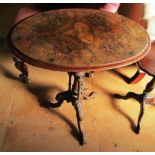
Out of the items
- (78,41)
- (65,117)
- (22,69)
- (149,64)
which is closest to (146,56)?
(149,64)

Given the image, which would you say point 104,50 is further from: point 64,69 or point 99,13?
point 99,13

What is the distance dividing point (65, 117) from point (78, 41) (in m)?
0.83

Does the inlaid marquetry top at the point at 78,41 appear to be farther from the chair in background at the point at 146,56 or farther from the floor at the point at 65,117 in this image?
the floor at the point at 65,117

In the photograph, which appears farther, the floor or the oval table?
the floor

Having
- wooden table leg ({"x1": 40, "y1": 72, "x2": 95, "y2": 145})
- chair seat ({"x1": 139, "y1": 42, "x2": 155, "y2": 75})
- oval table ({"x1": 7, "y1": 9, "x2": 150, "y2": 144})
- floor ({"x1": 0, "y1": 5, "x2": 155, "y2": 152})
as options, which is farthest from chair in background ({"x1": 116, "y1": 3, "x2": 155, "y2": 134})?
wooden table leg ({"x1": 40, "y1": 72, "x2": 95, "y2": 145})

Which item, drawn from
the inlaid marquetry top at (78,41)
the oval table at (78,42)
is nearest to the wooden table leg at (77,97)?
the oval table at (78,42)

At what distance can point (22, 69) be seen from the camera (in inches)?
94.2

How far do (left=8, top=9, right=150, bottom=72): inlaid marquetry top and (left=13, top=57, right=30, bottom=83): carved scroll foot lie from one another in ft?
1.93

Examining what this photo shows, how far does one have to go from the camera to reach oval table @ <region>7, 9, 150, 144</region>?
1424mm

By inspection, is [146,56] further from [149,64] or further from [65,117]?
[65,117]

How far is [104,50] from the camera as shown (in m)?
1.51

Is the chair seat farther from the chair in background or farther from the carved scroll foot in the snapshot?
the carved scroll foot

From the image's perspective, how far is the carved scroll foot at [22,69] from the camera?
2.34 metres

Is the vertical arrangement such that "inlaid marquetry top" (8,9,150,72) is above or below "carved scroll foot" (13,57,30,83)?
above
